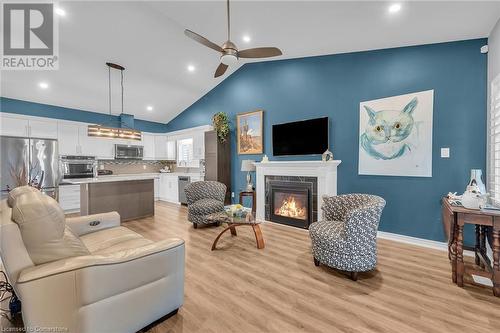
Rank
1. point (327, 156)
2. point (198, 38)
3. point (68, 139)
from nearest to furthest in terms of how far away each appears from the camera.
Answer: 1. point (198, 38)
2. point (327, 156)
3. point (68, 139)

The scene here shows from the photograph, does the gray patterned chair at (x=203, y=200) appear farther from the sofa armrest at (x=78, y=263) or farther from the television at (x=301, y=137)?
the sofa armrest at (x=78, y=263)

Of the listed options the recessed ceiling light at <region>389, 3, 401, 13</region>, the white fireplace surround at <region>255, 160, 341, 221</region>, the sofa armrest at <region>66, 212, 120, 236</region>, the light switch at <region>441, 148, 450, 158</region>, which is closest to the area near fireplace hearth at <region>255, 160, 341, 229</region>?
the white fireplace surround at <region>255, 160, 341, 221</region>

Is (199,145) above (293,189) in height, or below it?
above

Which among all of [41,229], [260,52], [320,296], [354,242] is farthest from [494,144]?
[41,229]

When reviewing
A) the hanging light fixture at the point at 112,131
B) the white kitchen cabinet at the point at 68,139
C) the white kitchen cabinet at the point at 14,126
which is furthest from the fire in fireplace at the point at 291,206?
the white kitchen cabinet at the point at 14,126

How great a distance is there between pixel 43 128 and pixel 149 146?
272 cm

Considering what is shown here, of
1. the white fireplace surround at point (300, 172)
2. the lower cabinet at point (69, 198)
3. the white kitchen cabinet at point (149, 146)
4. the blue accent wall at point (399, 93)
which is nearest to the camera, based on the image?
the blue accent wall at point (399, 93)

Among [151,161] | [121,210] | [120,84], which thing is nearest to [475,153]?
[121,210]

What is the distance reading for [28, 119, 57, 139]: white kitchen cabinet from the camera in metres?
5.14

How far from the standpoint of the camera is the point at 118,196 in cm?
462

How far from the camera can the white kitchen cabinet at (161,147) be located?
7609mm

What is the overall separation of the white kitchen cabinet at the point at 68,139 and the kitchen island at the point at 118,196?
146 cm

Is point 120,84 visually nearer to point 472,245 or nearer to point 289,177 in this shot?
point 289,177

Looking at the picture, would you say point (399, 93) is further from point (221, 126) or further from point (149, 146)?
point (149, 146)
